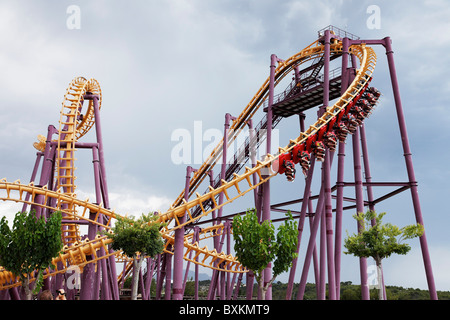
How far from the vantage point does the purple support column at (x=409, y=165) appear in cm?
1591

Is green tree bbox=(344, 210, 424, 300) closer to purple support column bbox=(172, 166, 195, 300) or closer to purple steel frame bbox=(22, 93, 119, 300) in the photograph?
purple support column bbox=(172, 166, 195, 300)

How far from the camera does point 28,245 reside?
15.0m

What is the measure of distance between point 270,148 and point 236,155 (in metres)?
6.58

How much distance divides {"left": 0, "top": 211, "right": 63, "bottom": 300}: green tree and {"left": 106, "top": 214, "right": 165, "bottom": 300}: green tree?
2.08 metres

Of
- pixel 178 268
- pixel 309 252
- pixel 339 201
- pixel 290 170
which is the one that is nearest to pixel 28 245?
pixel 178 268

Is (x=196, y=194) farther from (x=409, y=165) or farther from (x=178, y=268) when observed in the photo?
(x=409, y=165)

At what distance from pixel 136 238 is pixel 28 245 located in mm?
3584

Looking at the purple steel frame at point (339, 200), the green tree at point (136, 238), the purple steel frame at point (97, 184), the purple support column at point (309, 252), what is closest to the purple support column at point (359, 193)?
the purple steel frame at point (339, 200)

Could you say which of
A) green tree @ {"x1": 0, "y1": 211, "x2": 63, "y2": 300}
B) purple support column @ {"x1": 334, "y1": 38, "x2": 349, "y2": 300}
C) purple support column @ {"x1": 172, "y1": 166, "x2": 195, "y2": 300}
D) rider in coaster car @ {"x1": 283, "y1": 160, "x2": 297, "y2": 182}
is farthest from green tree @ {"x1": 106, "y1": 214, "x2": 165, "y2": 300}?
purple support column @ {"x1": 334, "y1": 38, "x2": 349, "y2": 300}

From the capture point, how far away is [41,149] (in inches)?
1057

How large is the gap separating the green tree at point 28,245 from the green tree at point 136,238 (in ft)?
6.83

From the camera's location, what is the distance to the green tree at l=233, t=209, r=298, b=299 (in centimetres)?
1527
